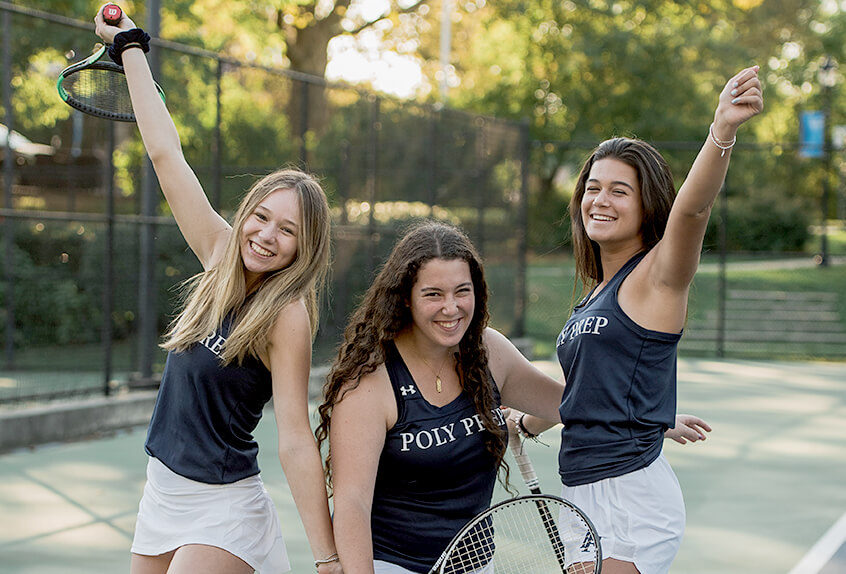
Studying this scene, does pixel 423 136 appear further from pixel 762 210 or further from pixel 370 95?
pixel 762 210

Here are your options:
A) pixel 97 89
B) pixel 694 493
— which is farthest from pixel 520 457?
pixel 694 493

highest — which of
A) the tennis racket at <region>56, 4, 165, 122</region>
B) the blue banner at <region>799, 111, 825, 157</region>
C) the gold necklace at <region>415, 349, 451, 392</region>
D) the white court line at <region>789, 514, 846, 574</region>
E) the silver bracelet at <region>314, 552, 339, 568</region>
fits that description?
the blue banner at <region>799, 111, 825, 157</region>

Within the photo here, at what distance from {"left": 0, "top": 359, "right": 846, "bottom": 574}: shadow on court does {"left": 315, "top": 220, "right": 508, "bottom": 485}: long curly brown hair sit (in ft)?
9.15

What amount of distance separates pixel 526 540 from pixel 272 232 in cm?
121

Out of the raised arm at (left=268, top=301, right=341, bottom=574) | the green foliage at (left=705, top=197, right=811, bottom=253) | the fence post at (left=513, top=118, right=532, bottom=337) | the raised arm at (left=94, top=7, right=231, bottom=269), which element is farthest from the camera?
the green foliage at (left=705, top=197, right=811, bottom=253)

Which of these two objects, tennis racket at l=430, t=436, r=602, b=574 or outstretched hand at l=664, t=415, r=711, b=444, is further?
outstretched hand at l=664, t=415, r=711, b=444

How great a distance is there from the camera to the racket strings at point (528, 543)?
2781 millimetres

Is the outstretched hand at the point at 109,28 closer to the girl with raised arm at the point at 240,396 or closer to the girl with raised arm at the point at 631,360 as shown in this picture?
the girl with raised arm at the point at 240,396

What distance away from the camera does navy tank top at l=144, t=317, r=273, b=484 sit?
308 centimetres

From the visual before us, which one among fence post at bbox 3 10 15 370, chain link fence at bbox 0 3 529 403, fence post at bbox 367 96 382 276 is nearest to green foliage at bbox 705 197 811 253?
chain link fence at bbox 0 3 529 403

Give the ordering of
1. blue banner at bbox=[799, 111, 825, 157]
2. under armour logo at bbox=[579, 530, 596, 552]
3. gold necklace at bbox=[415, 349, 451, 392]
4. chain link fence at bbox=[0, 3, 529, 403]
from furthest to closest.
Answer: blue banner at bbox=[799, 111, 825, 157], chain link fence at bbox=[0, 3, 529, 403], gold necklace at bbox=[415, 349, 451, 392], under armour logo at bbox=[579, 530, 596, 552]

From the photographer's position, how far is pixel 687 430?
129 inches

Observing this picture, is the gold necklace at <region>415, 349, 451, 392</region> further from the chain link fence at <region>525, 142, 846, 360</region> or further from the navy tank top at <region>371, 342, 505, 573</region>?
the chain link fence at <region>525, 142, 846, 360</region>

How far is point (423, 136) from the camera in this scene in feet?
45.6
